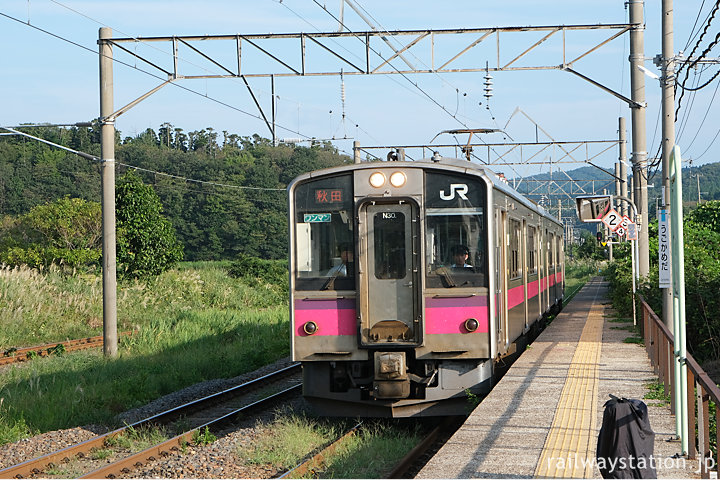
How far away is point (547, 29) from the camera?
48.0 feet

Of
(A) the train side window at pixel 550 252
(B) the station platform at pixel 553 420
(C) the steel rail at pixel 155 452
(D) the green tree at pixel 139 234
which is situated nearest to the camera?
(B) the station platform at pixel 553 420

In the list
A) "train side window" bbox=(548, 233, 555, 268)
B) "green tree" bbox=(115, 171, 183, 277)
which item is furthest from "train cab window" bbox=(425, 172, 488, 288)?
"green tree" bbox=(115, 171, 183, 277)

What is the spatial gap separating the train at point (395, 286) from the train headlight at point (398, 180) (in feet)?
0.04

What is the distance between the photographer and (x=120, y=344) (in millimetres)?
16859

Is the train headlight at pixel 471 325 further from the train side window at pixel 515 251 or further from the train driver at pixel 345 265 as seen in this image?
the train side window at pixel 515 251

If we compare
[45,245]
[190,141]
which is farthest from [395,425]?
[190,141]

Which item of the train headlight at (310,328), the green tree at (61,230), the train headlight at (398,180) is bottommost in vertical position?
the train headlight at (310,328)

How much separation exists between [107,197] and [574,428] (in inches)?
391

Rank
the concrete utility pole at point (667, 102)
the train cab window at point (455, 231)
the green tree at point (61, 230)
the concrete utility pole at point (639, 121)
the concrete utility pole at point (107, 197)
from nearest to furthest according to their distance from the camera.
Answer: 1. the train cab window at point (455, 231)
2. the concrete utility pole at point (667, 102)
3. the concrete utility pole at point (107, 197)
4. the concrete utility pole at point (639, 121)
5. the green tree at point (61, 230)

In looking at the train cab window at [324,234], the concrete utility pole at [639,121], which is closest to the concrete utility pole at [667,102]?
the concrete utility pole at [639,121]

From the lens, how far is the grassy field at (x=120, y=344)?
11305mm

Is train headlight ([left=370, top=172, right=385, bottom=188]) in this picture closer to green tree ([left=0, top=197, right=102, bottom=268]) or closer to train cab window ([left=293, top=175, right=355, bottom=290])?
train cab window ([left=293, top=175, right=355, bottom=290])

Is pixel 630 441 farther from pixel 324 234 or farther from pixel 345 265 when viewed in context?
pixel 324 234

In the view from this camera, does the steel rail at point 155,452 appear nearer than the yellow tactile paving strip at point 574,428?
No
